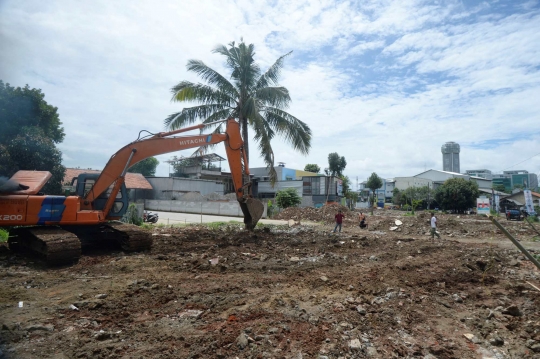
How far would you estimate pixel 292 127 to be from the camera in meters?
17.9

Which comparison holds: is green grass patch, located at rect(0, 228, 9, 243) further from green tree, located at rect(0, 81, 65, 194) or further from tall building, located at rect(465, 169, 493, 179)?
tall building, located at rect(465, 169, 493, 179)

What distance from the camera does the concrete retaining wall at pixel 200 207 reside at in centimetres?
3006

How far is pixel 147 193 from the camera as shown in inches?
1665

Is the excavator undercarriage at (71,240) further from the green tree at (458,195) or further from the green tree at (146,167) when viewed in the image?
the green tree at (146,167)

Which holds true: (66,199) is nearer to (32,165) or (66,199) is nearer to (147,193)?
(32,165)

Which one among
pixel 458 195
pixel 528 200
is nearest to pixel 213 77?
pixel 528 200

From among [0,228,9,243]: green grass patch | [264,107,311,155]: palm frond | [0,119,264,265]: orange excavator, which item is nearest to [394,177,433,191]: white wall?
[264,107,311,155]: palm frond

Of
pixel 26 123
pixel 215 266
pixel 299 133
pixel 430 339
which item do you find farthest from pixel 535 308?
pixel 26 123

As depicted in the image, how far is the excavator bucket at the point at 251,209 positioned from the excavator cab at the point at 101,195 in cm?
404

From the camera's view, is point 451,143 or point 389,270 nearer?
point 389,270

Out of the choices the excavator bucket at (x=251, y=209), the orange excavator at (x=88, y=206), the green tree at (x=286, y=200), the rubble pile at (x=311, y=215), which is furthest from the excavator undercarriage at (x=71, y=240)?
the green tree at (x=286, y=200)

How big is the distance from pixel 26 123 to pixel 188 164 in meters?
30.0

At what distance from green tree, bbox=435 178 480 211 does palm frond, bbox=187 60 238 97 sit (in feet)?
125

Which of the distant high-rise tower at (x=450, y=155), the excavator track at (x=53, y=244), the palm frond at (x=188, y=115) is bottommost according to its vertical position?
the excavator track at (x=53, y=244)
